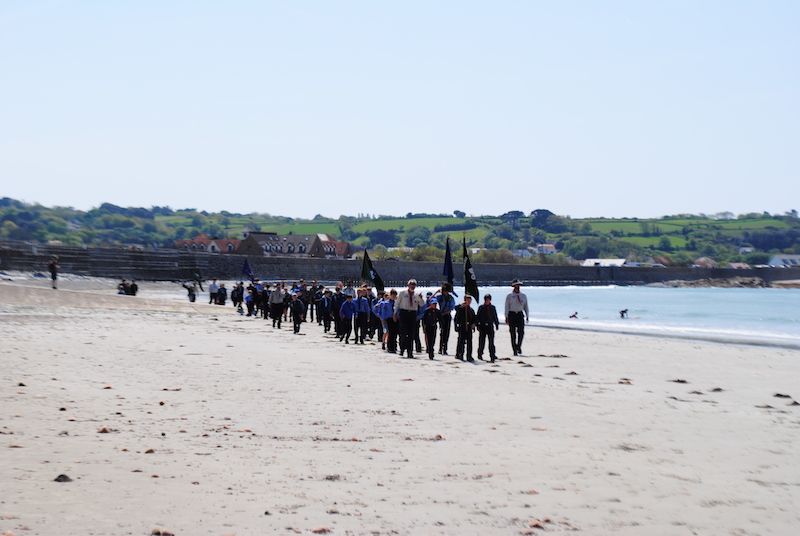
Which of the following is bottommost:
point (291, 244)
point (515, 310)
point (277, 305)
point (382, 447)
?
point (382, 447)

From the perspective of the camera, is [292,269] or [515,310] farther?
[292,269]

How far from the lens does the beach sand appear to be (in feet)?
24.0

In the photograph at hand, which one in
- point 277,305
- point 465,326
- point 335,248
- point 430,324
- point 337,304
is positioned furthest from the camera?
point 335,248

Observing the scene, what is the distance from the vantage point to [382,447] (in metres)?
10.0

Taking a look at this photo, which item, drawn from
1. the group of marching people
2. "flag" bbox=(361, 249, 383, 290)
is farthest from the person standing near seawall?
"flag" bbox=(361, 249, 383, 290)

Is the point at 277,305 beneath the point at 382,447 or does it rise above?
above

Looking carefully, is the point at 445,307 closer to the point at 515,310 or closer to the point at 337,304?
the point at 515,310

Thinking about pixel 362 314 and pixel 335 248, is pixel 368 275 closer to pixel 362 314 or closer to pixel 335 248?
pixel 362 314

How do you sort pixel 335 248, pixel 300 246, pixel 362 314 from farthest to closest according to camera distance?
pixel 335 248, pixel 300 246, pixel 362 314

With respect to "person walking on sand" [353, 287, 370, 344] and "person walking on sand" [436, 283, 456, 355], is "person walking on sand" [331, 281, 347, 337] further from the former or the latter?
"person walking on sand" [436, 283, 456, 355]

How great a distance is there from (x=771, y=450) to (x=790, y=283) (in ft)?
643

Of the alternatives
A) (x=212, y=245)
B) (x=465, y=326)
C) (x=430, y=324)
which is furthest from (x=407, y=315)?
(x=212, y=245)

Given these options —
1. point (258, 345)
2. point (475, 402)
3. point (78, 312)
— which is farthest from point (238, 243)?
point (475, 402)

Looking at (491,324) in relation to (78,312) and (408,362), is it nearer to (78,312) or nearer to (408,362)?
(408,362)
